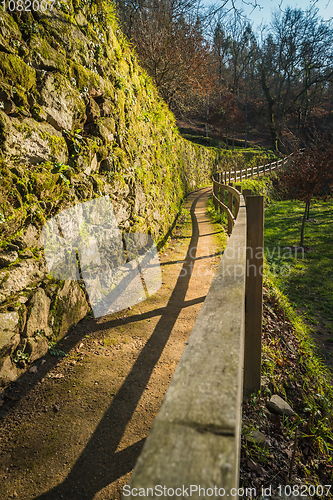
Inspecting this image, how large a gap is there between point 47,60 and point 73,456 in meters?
4.11

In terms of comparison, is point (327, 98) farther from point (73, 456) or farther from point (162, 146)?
point (73, 456)

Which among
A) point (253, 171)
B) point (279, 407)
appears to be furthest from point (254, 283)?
point (253, 171)

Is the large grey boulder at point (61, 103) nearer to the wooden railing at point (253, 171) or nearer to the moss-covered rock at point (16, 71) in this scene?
the moss-covered rock at point (16, 71)

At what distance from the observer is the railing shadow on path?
1774mm

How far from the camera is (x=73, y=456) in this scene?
1963 millimetres

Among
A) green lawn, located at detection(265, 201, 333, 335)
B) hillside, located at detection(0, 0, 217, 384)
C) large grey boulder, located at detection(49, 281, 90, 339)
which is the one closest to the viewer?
hillside, located at detection(0, 0, 217, 384)

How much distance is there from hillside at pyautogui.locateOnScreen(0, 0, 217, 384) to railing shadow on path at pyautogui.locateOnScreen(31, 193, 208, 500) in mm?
1009

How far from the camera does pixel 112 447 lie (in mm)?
2039

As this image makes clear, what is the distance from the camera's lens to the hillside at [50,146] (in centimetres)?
262

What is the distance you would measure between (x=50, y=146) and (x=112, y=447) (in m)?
3.14

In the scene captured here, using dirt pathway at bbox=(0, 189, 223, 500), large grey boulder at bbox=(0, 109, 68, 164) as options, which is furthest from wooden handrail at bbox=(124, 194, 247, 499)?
large grey boulder at bbox=(0, 109, 68, 164)

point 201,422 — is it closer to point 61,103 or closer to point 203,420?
point 203,420

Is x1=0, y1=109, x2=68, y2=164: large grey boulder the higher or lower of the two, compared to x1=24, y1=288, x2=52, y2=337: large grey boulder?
higher

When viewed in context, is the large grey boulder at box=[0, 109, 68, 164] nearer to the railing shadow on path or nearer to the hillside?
the hillside
